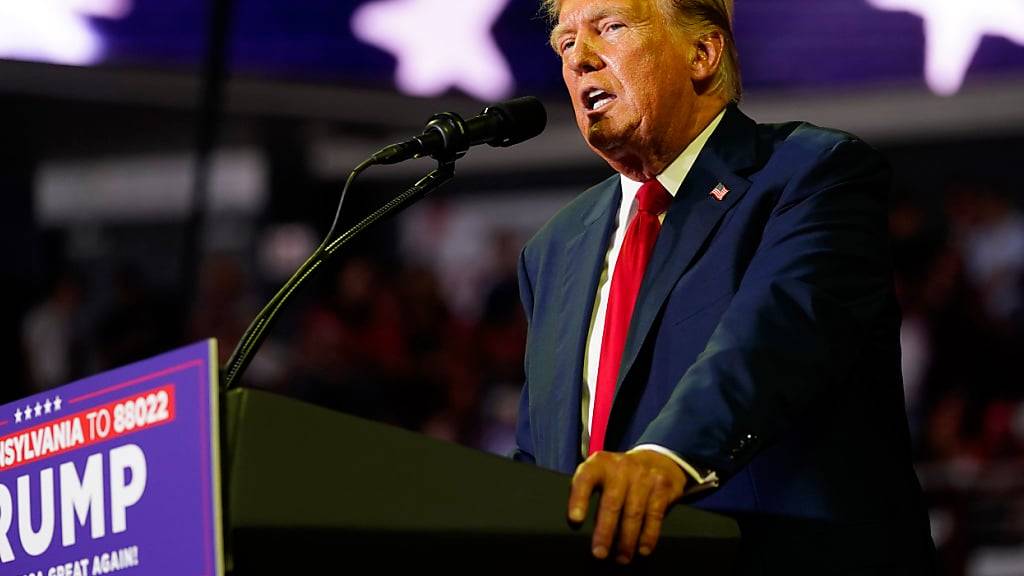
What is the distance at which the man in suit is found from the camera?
1.39 meters

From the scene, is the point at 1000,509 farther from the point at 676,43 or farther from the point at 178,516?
the point at 178,516

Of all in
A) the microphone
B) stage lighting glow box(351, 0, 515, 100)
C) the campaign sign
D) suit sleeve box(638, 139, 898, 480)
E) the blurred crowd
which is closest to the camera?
the campaign sign

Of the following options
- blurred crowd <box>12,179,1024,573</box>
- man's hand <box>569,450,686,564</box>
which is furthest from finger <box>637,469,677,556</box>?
blurred crowd <box>12,179,1024,573</box>

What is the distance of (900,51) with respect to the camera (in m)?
6.47

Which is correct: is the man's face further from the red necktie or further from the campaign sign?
the campaign sign

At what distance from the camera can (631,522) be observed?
4.03 ft

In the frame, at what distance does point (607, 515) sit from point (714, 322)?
395 mm

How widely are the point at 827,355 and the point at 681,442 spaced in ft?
0.67

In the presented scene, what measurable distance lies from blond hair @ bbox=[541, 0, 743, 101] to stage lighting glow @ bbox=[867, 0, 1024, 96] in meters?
4.15

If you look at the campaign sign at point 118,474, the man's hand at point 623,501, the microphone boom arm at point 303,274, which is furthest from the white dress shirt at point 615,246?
the campaign sign at point 118,474

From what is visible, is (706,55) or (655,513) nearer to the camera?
(655,513)

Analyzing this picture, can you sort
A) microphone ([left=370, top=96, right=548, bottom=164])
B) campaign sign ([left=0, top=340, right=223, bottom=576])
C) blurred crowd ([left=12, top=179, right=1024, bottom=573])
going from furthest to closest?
blurred crowd ([left=12, top=179, right=1024, bottom=573])
microphone ([left=370, top=96, right=548, bottom=164])
campaign sign ([left=0, top=340, right=223, bottom=576])

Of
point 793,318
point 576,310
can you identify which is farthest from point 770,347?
point 576,310

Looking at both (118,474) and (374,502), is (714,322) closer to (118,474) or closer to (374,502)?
(374,502)
